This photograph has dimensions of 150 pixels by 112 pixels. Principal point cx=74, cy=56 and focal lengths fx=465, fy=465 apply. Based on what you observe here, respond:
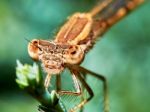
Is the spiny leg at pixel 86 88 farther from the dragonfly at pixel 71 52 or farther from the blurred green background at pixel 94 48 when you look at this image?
the blurred green background at pixel 94 48

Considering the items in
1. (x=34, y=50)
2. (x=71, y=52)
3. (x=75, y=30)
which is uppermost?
(x=75, y=30)

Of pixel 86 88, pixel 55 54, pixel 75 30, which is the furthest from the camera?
pixel 75 30

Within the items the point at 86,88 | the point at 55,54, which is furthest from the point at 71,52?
the point at 86,88

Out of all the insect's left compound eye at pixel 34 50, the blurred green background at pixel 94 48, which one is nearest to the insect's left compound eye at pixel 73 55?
the insect's left compound eye at pixel 34 50

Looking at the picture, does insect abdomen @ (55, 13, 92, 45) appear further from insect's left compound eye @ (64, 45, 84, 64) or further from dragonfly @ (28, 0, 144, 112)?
insect's left compound eye @ (64, 45, 84, 64)

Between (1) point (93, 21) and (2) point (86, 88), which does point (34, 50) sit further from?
(1) point (93, 21)

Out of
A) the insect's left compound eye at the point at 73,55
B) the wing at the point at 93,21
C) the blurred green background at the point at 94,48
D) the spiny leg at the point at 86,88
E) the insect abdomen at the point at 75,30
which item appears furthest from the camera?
the blurred green background at the point at 94,48

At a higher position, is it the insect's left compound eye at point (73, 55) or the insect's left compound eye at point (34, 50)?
the insect's left compound eye at point (34, 50)

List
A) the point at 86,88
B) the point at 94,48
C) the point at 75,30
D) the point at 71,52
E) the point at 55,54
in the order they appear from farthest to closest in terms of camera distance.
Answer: the point at 94,48 → the point at 75,30 → the point at 86,88 → the point at 71,52 → the point at 55,54

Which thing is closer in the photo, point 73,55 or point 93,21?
point 73,55
